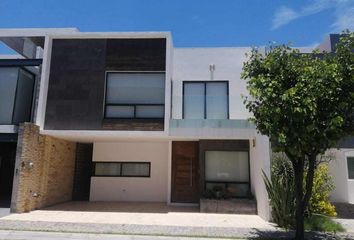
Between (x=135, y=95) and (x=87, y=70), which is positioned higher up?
(x=87, y=70)

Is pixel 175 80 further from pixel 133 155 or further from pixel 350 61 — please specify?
pixel 350 61

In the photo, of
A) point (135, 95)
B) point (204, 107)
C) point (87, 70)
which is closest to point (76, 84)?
point (87, 70)

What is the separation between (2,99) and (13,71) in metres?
1.30

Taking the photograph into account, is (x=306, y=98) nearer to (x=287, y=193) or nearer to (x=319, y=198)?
(x=287, y=193)

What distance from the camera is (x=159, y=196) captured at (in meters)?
16.8

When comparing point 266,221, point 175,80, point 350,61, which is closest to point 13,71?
point 175,80

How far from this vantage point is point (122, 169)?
17203 mm

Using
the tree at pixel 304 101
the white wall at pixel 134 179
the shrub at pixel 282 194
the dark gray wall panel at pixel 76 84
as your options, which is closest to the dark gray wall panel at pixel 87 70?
the dark gray wall panel at pixel 76 84

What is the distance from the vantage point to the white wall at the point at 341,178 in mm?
15047

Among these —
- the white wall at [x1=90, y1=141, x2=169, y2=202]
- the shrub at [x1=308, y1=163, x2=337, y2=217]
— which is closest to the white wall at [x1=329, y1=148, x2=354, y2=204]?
the shrub at [x1=308, y1=163, x2=337, y2=217]

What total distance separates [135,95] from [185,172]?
4.63 metres

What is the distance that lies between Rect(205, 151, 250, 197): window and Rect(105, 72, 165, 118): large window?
3.56 meters

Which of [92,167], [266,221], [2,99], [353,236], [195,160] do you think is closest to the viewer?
[353,236]

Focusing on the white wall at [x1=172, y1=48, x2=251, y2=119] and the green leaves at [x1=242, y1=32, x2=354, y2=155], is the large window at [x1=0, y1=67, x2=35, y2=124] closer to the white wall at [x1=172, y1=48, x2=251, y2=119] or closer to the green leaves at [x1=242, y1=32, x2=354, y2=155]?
the white wall at [x1=172, y1=48, x2=251, y2=119]
